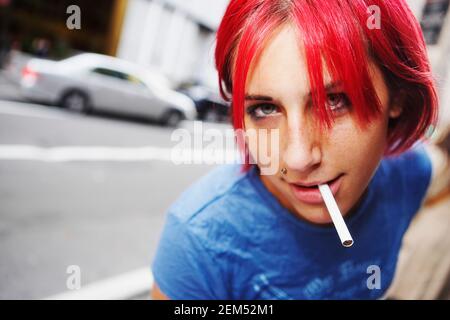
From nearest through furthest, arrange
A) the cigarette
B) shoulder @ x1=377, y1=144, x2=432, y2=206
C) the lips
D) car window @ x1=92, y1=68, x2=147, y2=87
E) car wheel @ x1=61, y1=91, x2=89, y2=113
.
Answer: the cigarette → the lips → shoulder @ x1=377, y1=144, x2=432, y2=206 → car wheel @ x1=61, y1=91, x2=89, y2=113 → car window @ x1=92, y1=68, x2=147, y2=87

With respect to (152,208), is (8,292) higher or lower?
lower

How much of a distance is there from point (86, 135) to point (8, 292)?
4769 millimetres

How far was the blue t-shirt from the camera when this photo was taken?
0.99 m

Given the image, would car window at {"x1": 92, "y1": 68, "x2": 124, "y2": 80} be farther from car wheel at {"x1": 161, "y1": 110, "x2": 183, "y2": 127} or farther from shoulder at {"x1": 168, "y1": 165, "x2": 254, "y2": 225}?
shoulder at {"x1": 168, "y1": 165, "x2": 254, "y2": 225}

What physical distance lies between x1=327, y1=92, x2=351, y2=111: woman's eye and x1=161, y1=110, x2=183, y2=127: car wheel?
9487 millimetres

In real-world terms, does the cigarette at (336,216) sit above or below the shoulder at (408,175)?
below

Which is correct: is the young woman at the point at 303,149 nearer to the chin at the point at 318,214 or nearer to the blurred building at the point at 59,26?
the chin at the point at 318,214

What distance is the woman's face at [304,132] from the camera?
2.65 feet

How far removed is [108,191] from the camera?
4.28 m

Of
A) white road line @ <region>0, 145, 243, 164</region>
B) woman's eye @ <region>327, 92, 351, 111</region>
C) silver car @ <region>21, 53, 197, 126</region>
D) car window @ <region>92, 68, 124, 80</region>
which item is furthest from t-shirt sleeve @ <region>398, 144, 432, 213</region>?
car window @ <region>92, 68, 124, 80</region>

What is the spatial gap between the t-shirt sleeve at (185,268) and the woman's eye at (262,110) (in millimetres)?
362

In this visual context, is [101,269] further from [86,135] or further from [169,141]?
[169,141]

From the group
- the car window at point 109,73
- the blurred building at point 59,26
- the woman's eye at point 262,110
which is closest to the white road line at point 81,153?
the car window at point 109,73
